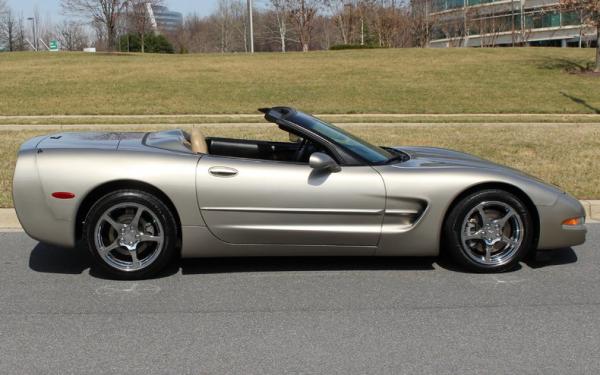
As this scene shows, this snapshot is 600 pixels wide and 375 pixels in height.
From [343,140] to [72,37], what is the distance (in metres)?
80.9

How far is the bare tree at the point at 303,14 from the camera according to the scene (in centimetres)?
5012

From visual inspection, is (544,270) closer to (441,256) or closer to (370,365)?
(441,256)

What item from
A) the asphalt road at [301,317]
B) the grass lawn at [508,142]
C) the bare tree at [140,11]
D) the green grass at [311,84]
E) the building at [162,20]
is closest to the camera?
the asphalt road at [301,317]

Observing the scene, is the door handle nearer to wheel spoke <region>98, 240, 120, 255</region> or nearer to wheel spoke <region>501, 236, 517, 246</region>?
wheel spoke <region>98, 240, 120, 255</region>

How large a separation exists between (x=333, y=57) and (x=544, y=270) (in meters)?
27.1

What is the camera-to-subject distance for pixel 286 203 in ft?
15.8

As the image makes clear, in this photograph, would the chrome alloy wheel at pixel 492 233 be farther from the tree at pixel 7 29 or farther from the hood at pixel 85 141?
the tree at pixel 7 29

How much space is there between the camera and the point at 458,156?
581 centimetres

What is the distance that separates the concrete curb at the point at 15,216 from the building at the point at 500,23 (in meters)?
48.2

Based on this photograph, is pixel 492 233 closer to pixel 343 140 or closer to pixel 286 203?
pixel 343 140

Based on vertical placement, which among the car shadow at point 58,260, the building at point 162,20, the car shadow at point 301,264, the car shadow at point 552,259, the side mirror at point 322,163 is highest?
the building at point 162,20

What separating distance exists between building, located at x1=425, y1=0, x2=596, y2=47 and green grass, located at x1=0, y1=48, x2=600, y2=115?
975 inches

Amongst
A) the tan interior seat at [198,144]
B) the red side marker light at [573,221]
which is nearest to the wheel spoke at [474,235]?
the red side marker light at [573,221]

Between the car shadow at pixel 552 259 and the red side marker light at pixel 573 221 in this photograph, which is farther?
the car shadow at pixel 552 259
